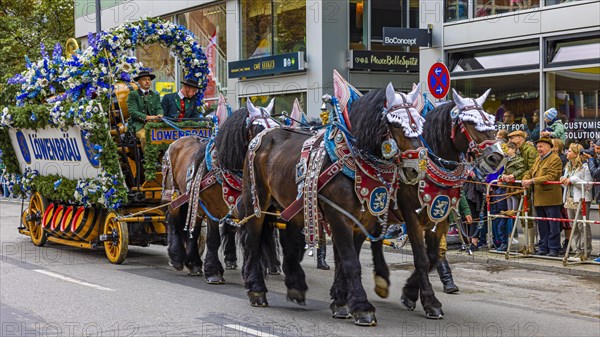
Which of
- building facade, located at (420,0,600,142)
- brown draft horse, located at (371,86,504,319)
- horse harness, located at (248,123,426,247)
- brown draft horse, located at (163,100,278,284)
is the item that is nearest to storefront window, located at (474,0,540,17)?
building facade, located at (420,0,600,142)

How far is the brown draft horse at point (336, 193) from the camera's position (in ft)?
24.2

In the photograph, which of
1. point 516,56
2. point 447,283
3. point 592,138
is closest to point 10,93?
point 516,56

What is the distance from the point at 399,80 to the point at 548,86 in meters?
6.83

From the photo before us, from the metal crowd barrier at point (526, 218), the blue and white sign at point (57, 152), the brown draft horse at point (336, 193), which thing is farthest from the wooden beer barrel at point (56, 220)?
the metal crowd barrier at point (526, 218)

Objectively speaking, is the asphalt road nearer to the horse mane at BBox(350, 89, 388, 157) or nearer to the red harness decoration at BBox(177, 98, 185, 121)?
the horse mane at BBox(350, 89, 388, 157)

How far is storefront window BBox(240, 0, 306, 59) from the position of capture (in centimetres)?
2192

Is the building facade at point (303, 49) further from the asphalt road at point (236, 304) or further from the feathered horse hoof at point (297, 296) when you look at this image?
the feathered horse hoof at point (297, 296)

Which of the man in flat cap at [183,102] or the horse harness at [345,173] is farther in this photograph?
the man in flat cap at [183,102]

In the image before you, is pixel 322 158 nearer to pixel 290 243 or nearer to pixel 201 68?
pixel 290 243

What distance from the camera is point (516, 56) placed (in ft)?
53.5

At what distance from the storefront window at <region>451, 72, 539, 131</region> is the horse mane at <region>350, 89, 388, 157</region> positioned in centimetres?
869

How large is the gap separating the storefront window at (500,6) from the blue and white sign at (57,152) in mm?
8973

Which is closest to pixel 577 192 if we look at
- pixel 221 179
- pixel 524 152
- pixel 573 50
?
pixel 524 152

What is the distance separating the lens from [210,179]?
1032 centimetres
